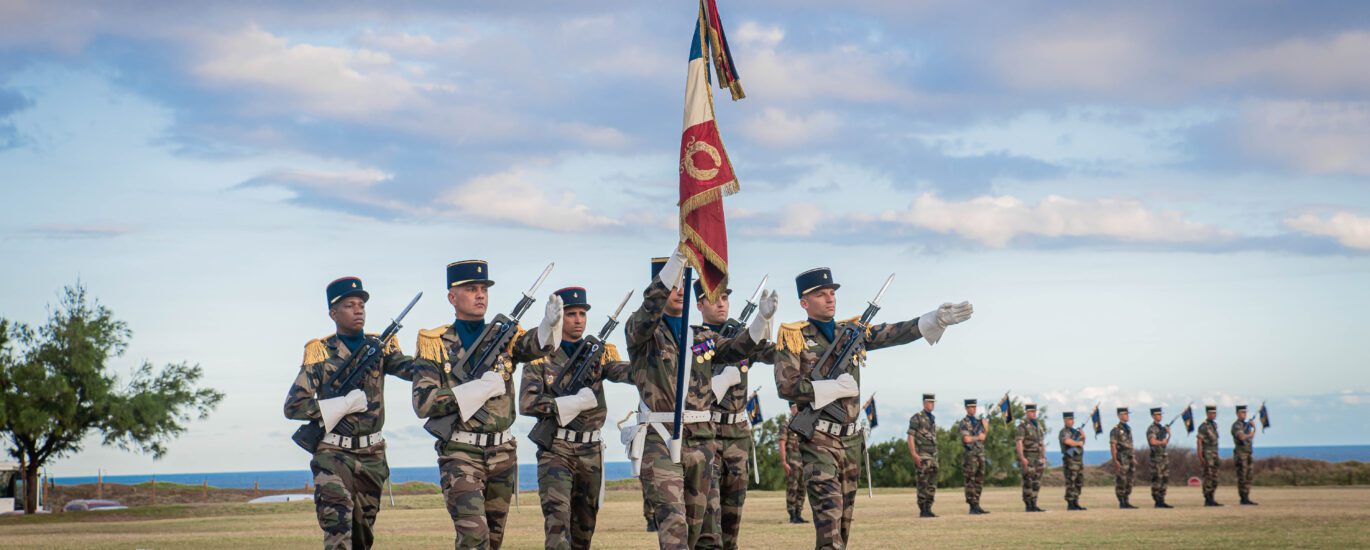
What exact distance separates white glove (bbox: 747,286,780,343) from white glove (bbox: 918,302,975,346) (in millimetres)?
1314

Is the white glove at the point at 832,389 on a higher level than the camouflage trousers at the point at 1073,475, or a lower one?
higher

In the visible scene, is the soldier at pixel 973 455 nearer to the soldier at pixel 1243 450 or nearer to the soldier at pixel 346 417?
the soldier at pixel 1243 450

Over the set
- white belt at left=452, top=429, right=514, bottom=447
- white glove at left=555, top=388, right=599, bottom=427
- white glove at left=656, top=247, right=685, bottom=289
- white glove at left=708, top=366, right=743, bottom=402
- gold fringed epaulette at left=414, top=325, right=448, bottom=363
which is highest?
white glove at left=656, top=247, right=685, bottom=289

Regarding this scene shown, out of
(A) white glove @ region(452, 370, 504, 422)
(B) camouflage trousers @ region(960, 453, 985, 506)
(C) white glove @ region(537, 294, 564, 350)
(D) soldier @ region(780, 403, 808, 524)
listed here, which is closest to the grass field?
(D) soldier @ region(780, 403, 808, 524)

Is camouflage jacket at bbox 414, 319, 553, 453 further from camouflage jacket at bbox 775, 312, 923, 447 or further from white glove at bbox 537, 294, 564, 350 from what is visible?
camouflage jacket at bbox 775, 312, 923, 447

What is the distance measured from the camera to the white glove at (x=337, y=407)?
10547 mm

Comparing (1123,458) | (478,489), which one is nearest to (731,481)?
(478,489)

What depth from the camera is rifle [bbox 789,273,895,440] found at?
10625 mm

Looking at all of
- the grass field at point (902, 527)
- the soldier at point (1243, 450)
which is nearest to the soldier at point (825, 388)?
the grass field at point (902, 527)

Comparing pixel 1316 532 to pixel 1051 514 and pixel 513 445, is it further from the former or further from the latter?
pixel 513 445

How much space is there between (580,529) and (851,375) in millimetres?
2516

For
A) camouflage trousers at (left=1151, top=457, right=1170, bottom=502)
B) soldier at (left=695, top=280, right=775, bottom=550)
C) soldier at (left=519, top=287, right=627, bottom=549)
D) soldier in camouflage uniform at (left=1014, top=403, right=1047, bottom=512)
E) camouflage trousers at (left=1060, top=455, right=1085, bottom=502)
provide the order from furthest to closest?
camouflage trousers at (left=1151, top=457, right=1170, bottom=502), camouflage trousers at (left=1060, top=455, right=1085, bottom=502), soldier in camouflage uniform at (left=1014, top=403, right=1047, bottom=512), soldier at (left=695, top=280, right=775, bottom=550), soldier at (left=519, top=287, right=627, bottom=549)

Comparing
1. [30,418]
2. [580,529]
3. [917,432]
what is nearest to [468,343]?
[580,529]

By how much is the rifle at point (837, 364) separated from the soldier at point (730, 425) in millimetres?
450
